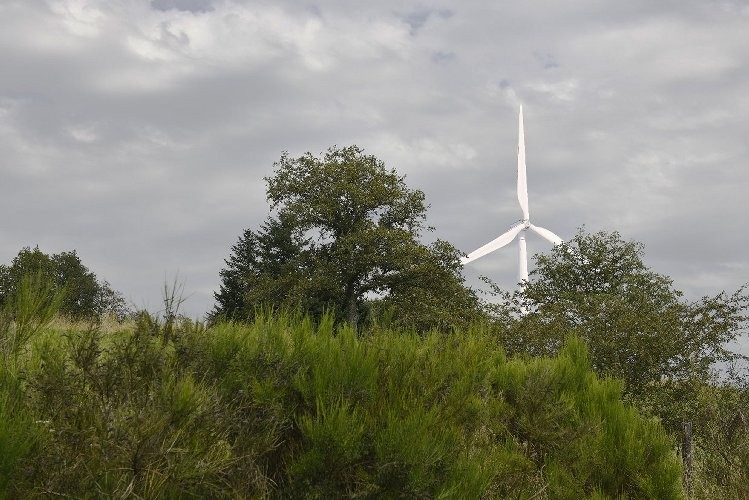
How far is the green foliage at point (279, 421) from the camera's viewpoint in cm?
443

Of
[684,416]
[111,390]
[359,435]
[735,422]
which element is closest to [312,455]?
[359,435]

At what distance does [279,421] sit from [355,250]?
124 ft

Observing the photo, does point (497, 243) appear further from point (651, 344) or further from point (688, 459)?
point (688, 459)

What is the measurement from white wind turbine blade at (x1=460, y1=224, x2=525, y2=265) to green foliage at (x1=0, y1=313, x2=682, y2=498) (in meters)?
41.6

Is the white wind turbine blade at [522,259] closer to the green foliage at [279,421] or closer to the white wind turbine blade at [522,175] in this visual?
the white wind turbine blade at [522,175]

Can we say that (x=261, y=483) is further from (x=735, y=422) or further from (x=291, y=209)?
(x=291, y=209)

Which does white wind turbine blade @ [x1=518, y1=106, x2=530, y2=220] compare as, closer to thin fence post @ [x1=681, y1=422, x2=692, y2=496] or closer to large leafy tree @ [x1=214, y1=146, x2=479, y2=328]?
large leafy tree @ [x1=214, y1=146, x2=479, y2=328]

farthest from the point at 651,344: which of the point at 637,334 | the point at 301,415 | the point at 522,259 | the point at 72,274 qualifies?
the point at 72,274

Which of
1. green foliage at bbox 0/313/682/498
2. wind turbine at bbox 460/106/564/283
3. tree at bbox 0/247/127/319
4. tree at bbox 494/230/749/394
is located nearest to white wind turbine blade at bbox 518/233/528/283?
wind turbine at bbox 460/106/564/283

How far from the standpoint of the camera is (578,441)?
745 cm

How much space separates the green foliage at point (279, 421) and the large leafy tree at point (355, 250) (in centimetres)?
3218

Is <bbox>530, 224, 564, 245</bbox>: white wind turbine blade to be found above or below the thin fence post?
above

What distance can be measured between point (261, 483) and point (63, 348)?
1514mm

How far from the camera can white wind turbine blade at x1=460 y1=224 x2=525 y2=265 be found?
165ft
